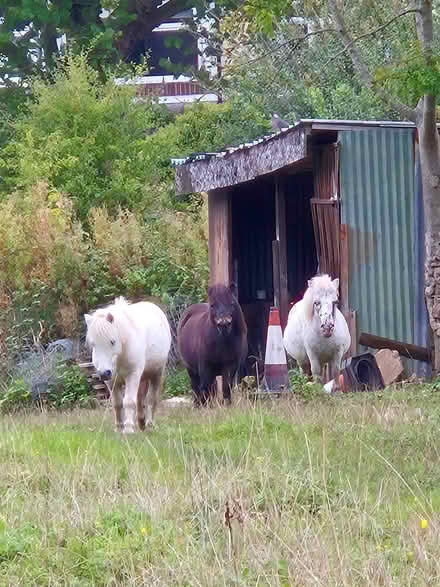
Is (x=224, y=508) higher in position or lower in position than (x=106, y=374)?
lower

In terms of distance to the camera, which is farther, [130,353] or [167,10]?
[167,10]

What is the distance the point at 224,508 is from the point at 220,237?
515 inches

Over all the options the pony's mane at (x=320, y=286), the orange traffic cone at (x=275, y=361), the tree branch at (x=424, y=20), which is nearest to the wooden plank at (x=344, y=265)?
the orange traffic cone at (x=275, y=361)

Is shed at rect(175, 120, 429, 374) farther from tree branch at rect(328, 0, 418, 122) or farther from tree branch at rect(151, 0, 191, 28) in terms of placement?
tree branch at rect(151, 0, 191, 28)

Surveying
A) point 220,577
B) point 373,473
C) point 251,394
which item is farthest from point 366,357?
point 220,577

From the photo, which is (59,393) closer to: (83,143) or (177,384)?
(177,384)

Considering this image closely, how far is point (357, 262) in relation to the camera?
16234mm

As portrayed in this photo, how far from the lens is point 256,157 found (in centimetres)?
1709

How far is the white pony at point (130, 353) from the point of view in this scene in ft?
37.6

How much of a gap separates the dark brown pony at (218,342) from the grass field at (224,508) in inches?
150

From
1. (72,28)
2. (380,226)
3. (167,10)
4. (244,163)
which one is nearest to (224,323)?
(380,226)

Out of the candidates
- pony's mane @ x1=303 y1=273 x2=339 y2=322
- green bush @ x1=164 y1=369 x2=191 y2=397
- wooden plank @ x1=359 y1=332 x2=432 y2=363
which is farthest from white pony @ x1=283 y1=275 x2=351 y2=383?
green bush @ x1=164 y1=369 x2=191 y2=397

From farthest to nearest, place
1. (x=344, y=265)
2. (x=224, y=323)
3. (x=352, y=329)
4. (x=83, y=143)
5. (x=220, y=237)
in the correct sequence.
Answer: (x=83, y=143) < (x=220, y=237) < (x=344, y=265) < (x=352, y=329) < (x=224, y=323)

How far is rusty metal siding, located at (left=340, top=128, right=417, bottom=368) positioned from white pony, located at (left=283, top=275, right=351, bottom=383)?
3.47 ft
